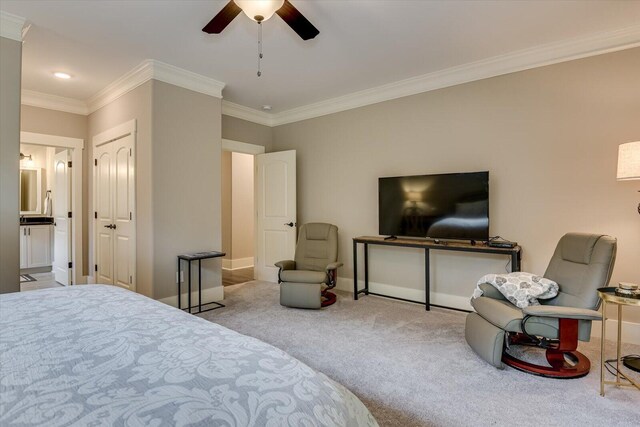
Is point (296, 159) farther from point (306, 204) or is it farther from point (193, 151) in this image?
point (193, 151)

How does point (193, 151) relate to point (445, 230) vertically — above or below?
above

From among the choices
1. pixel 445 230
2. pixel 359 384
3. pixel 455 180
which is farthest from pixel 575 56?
pixel 359 384

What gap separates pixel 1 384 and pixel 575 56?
169 inches

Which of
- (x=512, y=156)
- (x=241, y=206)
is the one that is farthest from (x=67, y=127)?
(x=512, y=156)

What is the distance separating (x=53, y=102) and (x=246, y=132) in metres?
2.59

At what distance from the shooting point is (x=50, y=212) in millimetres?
6363

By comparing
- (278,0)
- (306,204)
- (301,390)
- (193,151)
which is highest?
(278,0)

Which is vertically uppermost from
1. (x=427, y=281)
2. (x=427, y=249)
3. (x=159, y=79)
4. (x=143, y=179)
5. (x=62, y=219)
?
(x=159, y=79)

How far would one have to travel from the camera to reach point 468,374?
7.42 feet

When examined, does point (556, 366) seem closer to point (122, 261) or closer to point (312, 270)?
point (312, 270)

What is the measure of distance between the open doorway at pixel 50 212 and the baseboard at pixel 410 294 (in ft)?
12.9

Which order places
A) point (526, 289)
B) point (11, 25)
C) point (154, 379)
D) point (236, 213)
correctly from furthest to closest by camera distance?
point (236, 213) < point (11, 25) < point (526, 289) < point (154, 379)

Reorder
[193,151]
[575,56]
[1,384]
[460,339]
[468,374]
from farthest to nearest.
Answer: [193,151], [575,56], [460,339], [468,374], [1,384]

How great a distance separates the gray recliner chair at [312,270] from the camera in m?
3.64
